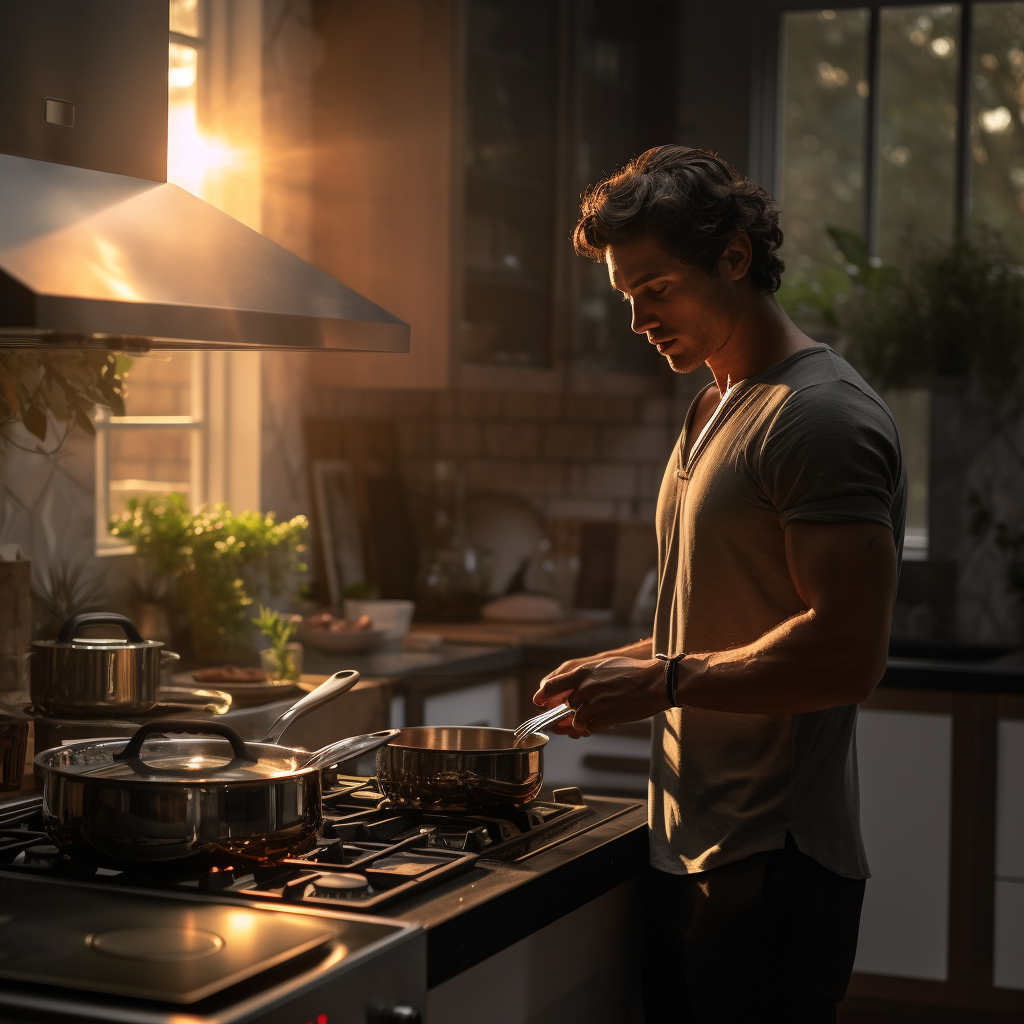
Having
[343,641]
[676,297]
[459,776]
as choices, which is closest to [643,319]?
[676,297]

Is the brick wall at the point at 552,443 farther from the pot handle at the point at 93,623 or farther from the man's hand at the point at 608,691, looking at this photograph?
the man's hand at the point at 608,691

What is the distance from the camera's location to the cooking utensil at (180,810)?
1.33 m

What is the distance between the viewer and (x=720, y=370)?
179 cm

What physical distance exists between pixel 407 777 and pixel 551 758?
1.91 metres

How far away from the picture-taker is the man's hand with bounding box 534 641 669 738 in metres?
1.57

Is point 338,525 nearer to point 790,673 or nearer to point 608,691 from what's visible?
point 608,691

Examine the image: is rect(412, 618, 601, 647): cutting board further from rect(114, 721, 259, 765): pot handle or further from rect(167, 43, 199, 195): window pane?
rect(114, 721, 259, 765): pot handle

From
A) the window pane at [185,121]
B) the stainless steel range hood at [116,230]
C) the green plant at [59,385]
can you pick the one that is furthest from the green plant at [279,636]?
the window pane at [185,121]

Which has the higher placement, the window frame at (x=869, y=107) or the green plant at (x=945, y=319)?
the window frame at (x=869, y=107)

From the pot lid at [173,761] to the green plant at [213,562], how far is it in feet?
4.39

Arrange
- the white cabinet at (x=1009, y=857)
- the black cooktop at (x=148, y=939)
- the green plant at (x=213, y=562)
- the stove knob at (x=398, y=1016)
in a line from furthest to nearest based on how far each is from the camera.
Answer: the white cabinet at (x=1009, y=857)
the green plant at (x=213, y=562)
the stove knob at (x=398, y=1016)
the black cooktop at (x=148, y=939)

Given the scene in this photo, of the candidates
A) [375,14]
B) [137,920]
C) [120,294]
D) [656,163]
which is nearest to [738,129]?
[375,14]

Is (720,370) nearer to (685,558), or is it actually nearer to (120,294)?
(685,558)

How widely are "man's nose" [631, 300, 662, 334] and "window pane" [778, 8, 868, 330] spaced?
246 cm
